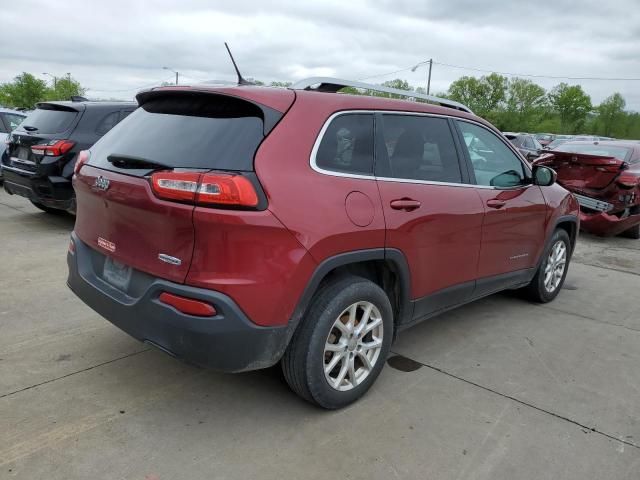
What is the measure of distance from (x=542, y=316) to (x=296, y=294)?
3.07 meters

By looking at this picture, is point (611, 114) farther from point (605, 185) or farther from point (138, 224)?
point (138, 224)

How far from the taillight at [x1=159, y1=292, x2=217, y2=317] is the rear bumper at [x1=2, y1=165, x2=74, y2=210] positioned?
4986 millimetres

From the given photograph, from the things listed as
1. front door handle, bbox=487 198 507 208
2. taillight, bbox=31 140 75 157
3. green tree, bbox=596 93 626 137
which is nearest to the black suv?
taillight, bbox=31 140 75 157

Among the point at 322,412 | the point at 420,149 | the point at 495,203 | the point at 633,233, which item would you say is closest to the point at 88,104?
the point at 420,149

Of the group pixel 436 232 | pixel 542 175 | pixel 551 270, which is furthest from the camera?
pixel 551 270

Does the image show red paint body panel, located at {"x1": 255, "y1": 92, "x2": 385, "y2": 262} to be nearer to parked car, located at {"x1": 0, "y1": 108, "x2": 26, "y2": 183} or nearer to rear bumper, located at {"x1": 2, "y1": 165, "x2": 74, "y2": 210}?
rear bumper, located at {"x1": 2, "y1": 165, "x2": 74, "y2": 210}

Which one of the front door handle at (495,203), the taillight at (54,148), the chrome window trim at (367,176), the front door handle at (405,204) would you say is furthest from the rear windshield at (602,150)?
the taillight at (54,148)

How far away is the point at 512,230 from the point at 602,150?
6.07 metres

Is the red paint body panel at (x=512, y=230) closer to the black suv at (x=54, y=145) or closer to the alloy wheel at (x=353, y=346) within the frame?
the alloy wheel at (x=353, y=346)

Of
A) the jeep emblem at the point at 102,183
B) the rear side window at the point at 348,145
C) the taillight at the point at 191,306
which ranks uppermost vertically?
the rear side window at the point at 348,145

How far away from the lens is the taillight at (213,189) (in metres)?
2.37

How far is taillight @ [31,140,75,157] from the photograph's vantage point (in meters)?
6.66

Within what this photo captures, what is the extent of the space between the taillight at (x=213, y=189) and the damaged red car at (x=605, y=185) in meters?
7.45

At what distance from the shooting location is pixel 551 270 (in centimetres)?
505
